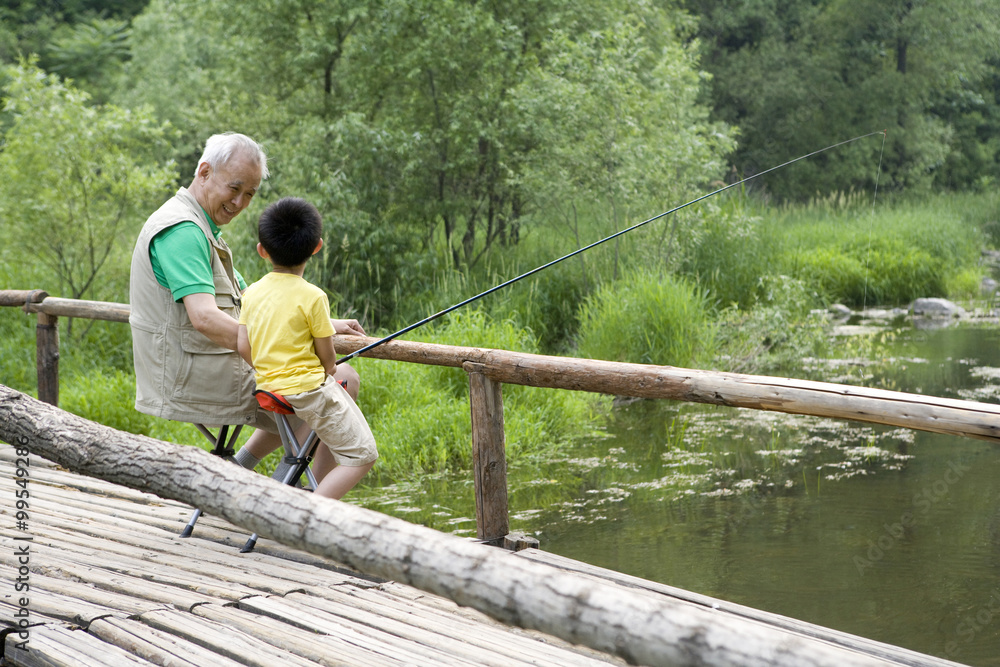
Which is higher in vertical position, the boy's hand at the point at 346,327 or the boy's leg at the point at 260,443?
the boy's hand at the point at 346,327

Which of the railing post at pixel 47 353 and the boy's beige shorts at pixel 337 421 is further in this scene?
the railing post at pixel 47 353

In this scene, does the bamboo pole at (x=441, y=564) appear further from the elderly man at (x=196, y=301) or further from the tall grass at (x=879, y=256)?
the tall grass at (x=879, y=256)

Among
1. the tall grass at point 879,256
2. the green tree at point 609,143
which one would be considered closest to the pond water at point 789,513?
the green tree at point 609,143

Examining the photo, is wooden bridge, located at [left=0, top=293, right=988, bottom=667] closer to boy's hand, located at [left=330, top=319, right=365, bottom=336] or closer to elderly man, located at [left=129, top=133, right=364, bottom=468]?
boy's hand, located at [left=330, top=319, right=365, bottom=336]

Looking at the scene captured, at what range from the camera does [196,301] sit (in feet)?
9.07

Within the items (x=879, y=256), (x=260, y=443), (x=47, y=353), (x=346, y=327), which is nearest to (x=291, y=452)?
(x=260, y=443)

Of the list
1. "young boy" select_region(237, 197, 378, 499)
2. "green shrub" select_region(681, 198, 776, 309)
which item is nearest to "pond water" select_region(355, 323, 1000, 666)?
"young boy" select_region(237, 197, 378, 499)

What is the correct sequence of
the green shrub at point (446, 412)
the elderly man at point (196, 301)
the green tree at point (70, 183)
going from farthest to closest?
1. the green tree at point (70, 183)
2. the green shrub at point (446, 412)
3. the elderly man at point (196, 301)

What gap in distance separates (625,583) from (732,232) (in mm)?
7721

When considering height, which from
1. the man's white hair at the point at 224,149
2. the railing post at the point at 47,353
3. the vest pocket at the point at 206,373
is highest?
the man's white hair at the point at 224,149

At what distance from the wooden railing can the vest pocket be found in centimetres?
42

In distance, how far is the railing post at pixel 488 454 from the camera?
10.4 ft

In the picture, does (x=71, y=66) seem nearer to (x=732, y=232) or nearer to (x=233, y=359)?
(x=732, y=232)

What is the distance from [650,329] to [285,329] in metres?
5.34
